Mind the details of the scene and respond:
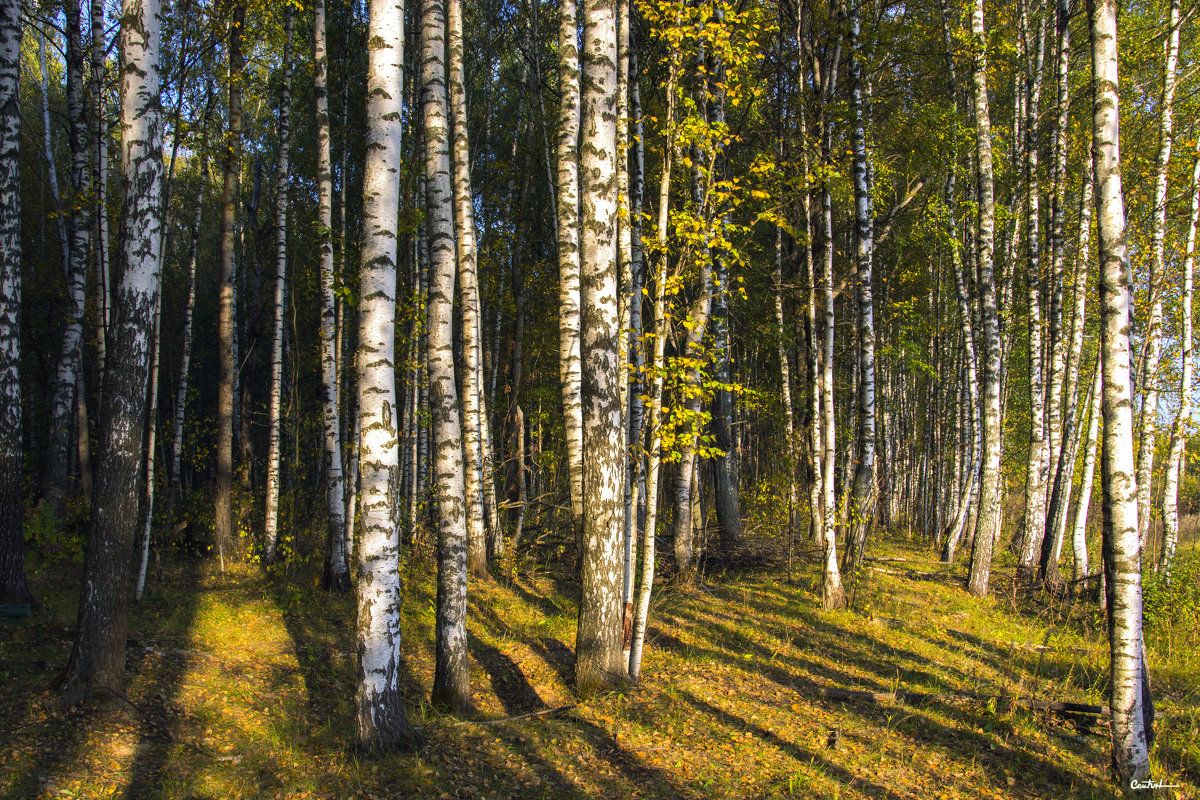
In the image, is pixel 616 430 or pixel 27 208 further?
pixel 27 208

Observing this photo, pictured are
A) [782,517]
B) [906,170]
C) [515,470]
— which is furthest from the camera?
[515,470]

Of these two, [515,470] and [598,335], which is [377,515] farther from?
[515,470]

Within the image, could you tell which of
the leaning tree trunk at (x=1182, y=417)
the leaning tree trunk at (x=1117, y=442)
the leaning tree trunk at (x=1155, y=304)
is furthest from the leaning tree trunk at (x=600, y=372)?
the leaning tree trunk at (x=1182, y=417)

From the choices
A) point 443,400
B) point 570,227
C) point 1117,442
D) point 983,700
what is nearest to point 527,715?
point 443,400

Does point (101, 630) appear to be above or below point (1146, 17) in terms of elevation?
below

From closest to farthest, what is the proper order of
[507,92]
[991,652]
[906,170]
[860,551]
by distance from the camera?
1. [991,652]
2. [860,551]
3. [906,170]
4. [507,92]

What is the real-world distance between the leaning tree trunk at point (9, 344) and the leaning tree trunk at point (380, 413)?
5270mm

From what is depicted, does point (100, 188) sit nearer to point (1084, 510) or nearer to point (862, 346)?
point (862, 346)

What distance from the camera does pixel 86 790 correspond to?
435 centimetres

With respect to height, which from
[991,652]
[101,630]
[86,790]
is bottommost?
[991,652]

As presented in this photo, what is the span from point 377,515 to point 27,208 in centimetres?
2133

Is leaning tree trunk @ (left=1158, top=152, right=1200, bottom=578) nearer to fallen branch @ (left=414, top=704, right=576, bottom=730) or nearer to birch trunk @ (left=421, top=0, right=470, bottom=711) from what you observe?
fallen branch @ (left=414, top=704, right=576, bottom=730)

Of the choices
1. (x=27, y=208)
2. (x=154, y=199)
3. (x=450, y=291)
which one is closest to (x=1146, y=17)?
(x=450, y=291)

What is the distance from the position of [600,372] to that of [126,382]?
13.5ft
